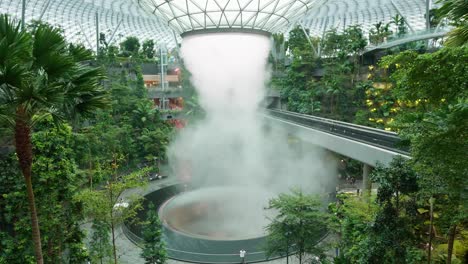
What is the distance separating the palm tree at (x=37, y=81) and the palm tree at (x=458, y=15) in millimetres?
5483

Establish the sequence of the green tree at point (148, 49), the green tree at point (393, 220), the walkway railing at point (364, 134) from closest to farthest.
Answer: the green tree at point (393, 220) < the walkway railing at point (364, 134) < the green tree at point (148, 49)

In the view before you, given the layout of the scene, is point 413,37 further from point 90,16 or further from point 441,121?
point 90,16

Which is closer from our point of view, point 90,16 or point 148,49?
point 148,49

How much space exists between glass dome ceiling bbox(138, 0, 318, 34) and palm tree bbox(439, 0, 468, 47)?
2214cm

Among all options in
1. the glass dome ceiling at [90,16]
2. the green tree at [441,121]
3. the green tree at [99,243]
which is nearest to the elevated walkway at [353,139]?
the green tree at [441,121]

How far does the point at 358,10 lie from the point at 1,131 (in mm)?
57835

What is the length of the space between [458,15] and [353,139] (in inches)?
361

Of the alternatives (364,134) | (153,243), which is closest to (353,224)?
(364,134)

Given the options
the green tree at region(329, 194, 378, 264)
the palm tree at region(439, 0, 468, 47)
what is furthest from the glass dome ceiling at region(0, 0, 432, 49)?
the palm tree at region(439, 0, 468, 47)

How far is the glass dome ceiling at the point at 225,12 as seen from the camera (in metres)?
25.5

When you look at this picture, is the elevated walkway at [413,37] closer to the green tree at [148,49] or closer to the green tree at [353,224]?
the green tree at [353,224]

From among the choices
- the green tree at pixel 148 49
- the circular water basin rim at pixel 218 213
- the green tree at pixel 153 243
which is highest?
the green tree at pixel 148 49

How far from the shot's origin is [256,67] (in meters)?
31.6

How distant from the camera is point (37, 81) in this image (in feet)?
15.4
